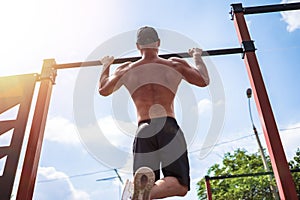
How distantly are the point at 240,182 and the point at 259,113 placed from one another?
14.3 meters

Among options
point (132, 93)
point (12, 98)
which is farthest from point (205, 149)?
point (12, 98)

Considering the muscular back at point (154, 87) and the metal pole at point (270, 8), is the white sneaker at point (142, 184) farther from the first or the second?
the metal pole at point (270, 8)

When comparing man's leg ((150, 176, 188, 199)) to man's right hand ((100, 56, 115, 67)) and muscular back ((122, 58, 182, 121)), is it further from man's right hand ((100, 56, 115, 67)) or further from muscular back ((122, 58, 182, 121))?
man's right hand ((100, 56, 115, 67))

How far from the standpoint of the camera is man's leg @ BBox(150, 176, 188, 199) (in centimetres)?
157

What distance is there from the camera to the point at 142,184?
4.96ft

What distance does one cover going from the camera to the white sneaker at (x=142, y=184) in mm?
1506

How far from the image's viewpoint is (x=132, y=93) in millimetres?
2014

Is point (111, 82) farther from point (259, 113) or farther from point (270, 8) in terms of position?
point (270, 8)

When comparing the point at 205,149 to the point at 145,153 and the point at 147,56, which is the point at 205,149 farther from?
the point at 147,56

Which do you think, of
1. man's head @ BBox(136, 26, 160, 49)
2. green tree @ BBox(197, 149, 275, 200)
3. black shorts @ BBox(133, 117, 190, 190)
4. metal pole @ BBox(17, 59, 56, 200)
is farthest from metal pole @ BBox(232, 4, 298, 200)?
green tree @ BBox(197, 149, 275, 200)

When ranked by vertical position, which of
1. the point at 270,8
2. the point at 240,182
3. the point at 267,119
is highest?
the point at 240,182

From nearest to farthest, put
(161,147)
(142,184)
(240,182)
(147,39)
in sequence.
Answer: (142,184) < (161,147) < (147,39) < (240,182)

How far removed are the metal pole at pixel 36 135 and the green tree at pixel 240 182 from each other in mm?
13962


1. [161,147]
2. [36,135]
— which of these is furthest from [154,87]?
[36,135]
